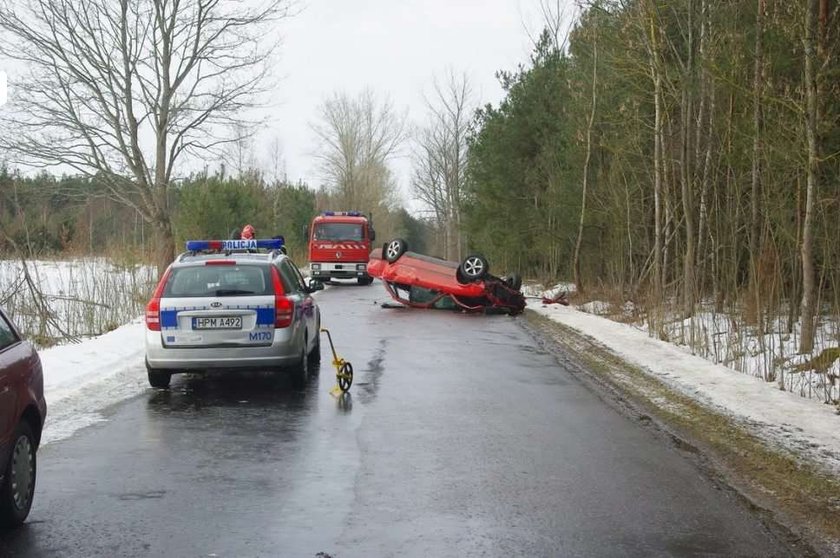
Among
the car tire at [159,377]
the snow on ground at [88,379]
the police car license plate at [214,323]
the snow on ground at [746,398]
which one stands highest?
the police car license plate at [214,323]

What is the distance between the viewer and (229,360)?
1079cm

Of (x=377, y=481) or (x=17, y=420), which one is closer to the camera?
(x=17, y=420)

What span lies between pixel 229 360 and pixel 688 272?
11709 mm

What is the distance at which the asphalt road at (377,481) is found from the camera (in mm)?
5387

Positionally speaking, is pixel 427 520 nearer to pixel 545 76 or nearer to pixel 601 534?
pixel 601 534

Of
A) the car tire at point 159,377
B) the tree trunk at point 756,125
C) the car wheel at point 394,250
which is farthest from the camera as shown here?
the car wheel at point 394,250

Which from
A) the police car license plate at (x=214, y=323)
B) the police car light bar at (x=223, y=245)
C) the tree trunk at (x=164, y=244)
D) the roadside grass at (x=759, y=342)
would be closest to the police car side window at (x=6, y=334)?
the police car license plate at (x=214, y=323)

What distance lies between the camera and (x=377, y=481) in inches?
270

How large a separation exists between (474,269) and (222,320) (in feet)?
46.2

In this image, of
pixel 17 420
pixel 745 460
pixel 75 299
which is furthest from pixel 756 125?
pixel 17 420

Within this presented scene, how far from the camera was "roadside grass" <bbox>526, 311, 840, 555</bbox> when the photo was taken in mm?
6039

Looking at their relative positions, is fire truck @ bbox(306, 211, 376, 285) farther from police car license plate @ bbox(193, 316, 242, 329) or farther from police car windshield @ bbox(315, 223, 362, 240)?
police car license plate @ bbox(193, 316, 242, 329)

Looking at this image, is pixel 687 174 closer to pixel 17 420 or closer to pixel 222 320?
pixel 222 320

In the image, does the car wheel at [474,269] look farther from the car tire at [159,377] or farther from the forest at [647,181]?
the car tire at [159,377]
